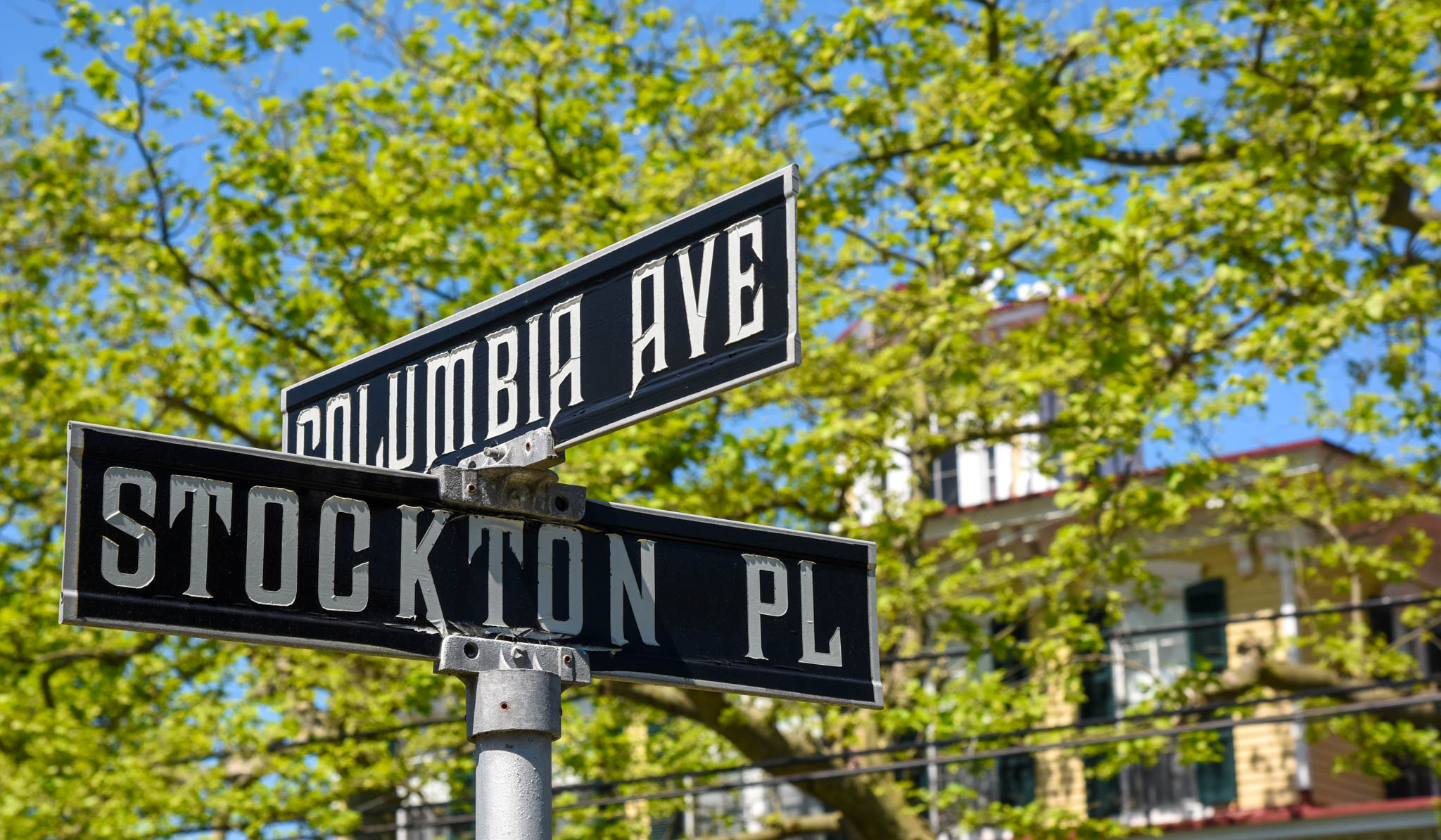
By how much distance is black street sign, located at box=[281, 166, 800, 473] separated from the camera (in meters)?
2.96

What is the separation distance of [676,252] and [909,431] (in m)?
12.2

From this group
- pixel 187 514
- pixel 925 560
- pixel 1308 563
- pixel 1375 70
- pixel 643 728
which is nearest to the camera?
pixel 187 514

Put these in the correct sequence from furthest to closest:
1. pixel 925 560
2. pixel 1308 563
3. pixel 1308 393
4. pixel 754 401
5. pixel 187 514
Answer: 1. pixel 1308 563
2. pixel 1308 393
3. pixel 754 401
4. pixel 925 560
5. pixel 187 514

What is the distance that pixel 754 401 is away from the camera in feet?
51.3

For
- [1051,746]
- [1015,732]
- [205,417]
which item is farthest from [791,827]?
[205,417]

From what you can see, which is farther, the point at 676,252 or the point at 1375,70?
the point at 1375,70

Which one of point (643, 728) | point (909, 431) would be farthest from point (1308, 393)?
point (643, 728)

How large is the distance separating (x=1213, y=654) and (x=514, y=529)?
18393 millimetres

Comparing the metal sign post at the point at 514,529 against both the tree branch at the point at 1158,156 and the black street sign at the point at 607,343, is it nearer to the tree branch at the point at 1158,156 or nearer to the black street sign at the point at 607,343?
the black street sign at the point at 607,343

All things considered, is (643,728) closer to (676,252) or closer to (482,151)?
(482,151)

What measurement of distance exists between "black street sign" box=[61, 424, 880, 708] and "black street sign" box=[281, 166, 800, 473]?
24 centimetres

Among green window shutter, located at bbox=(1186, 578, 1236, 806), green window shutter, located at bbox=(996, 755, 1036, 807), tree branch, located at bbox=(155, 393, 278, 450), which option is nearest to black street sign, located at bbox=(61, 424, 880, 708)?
tree branch, located at bbox=(155, 393, 278, 450)

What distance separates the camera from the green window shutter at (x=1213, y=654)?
19406mm

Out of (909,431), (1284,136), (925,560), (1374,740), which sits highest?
(1284,136)
